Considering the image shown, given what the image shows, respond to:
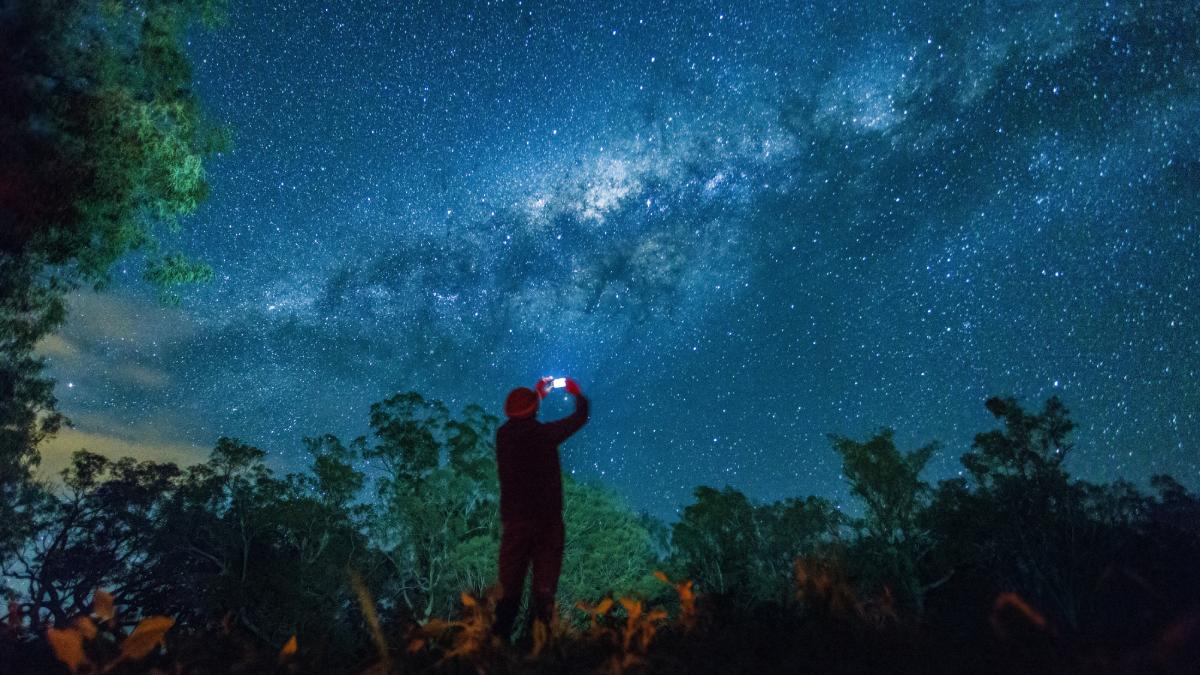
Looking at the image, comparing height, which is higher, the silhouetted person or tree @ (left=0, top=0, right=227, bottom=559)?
tree @ (left=0, top=0, right=227, bottom=559)

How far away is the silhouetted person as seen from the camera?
14.4 feet

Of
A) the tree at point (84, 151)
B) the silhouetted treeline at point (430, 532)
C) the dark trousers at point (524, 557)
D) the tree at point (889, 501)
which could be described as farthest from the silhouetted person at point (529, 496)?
the tree at point (889, 501)

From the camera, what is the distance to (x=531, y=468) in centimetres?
481

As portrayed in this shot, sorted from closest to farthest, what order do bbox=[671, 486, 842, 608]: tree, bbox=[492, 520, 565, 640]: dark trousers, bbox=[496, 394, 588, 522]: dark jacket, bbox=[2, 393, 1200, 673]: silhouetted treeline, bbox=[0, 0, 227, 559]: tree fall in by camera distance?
bbox=[492, 520, 565, 640]: dark trousers, bbox=[496, 394, 588, 522]: dark jacket, bbox=[0, 0, 227, 559]: tree, bbox=[2, 393, 1200, 673]: silhouetted treeline, bbox=[671, 486, 842, 608]: tree

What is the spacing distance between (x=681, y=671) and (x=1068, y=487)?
3493 centimetres

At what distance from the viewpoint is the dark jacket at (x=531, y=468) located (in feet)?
15.3

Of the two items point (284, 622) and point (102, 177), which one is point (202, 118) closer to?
point (102, 177)

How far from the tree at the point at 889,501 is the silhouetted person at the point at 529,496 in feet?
92.3

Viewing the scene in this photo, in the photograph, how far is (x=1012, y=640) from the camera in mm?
1544

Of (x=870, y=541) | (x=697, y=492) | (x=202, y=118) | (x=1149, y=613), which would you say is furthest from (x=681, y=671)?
(x=697, y=492)

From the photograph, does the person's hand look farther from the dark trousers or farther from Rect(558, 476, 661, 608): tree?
Rect(558, 476, 661, 608): tree

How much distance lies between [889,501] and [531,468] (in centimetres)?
3102

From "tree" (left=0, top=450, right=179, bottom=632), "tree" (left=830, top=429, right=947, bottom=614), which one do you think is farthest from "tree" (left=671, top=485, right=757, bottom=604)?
"tree" (left=0, top=450, right=179, bottom=632)

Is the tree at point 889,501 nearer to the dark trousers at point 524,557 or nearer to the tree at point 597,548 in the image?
the tree at point 597,548
